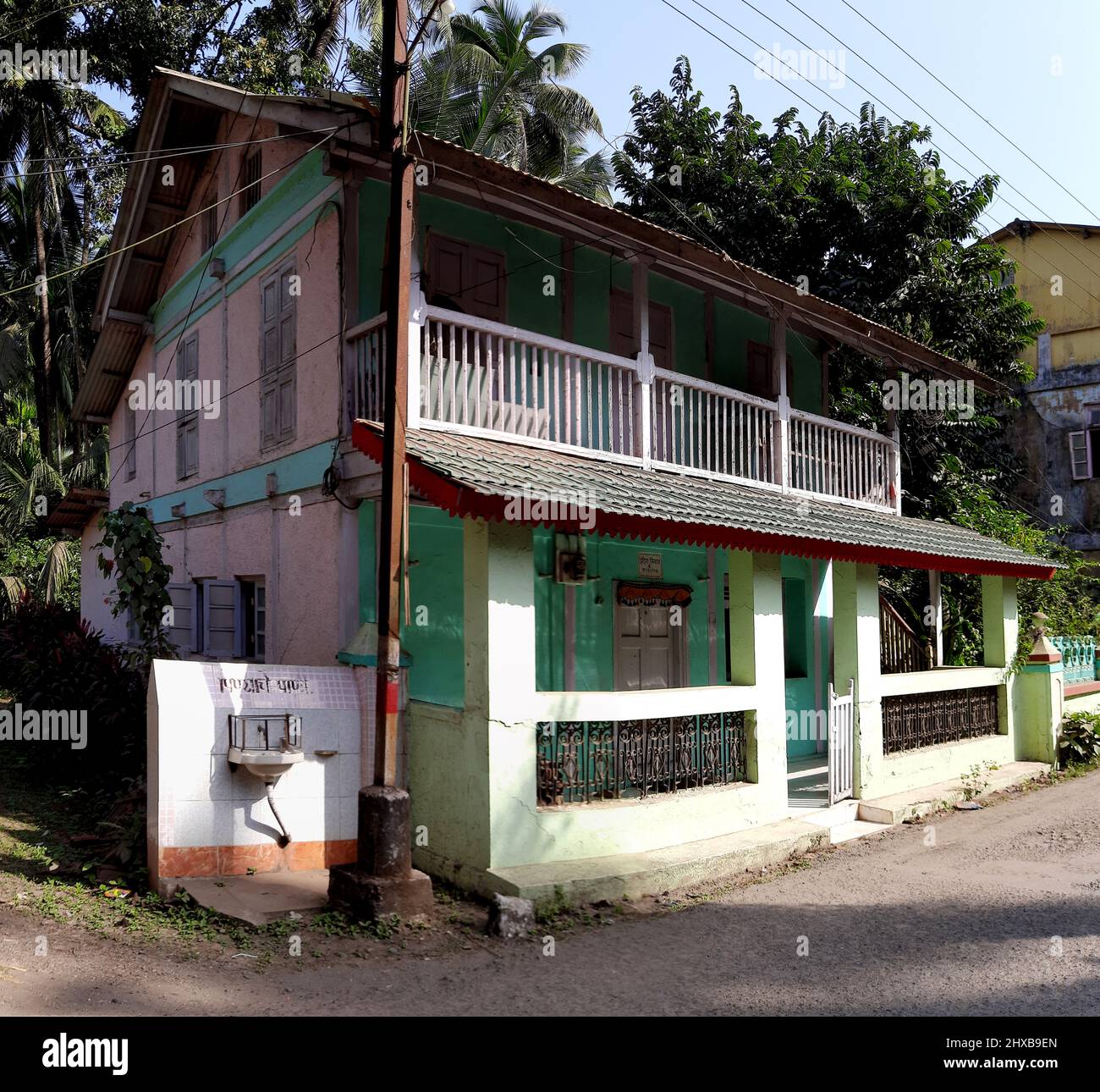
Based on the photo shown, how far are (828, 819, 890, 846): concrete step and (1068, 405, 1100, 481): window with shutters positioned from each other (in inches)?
684

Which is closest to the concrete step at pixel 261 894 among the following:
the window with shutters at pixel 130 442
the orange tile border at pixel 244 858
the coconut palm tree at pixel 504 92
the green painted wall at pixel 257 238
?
the orange tile border at pixel 244 858

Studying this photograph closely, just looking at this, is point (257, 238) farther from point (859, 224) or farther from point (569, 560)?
point (859, 224)

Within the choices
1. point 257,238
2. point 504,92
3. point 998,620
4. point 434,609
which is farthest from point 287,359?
point 504,92

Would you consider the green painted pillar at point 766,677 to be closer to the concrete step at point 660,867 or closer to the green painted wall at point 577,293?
the concrete step at point 660,867

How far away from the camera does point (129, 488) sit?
51.3 ft

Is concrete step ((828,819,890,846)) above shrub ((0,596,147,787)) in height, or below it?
below

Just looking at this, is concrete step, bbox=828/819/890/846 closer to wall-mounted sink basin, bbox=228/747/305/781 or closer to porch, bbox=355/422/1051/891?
porch, bbox=355/422/1051/891

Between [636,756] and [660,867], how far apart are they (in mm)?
927

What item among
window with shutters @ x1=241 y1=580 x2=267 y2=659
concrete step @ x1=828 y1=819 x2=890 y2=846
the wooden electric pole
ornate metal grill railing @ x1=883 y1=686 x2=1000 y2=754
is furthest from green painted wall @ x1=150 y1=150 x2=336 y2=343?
ornate metal grill railing @ x1=883 y1=686 x2=1000 y2=754

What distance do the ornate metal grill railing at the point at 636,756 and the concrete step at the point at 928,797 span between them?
73.6 inches

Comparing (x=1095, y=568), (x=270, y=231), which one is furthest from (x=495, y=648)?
(x=1095, y=568)

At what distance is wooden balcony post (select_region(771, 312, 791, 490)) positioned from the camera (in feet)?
35.1

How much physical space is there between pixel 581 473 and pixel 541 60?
20931 mm
